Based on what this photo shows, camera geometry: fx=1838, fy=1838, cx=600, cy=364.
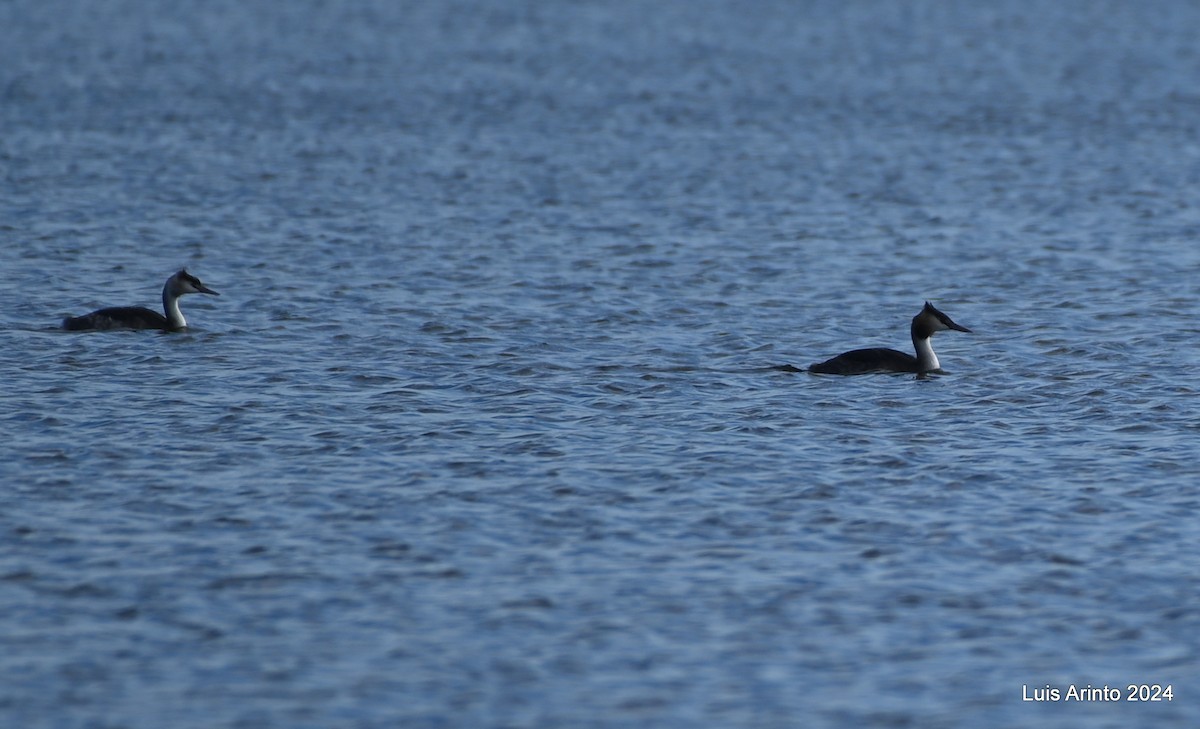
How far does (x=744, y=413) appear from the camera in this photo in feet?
56.4

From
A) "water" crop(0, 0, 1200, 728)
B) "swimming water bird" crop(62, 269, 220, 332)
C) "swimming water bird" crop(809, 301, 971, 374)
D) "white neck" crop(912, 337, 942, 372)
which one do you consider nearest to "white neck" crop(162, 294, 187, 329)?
"swimming water bird" crop(62, 269, 220, 332)

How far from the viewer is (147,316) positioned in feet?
67.6

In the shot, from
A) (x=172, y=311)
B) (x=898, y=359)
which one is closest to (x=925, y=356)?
(x=898, y=359)

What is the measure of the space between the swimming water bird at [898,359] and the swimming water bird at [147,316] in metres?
7.27

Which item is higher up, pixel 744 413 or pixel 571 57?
pixel 571 57

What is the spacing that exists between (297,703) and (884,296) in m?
15.1

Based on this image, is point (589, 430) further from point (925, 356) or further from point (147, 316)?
point (147, 316)

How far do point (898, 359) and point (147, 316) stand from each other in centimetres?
832

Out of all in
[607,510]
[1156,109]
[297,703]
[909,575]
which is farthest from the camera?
[1156,109]

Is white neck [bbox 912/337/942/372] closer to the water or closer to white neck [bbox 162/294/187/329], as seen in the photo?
the water

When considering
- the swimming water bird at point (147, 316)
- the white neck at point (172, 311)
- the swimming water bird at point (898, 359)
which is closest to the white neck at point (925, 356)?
the swimming water bird at point (898, 359)

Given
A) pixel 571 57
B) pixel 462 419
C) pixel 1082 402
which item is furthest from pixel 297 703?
pixel 571 57

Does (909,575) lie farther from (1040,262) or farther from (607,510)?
(1040,262)

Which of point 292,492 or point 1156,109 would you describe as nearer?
point 292,492
